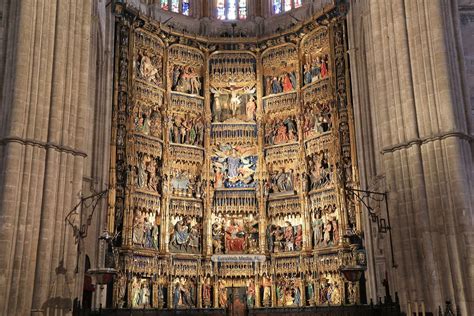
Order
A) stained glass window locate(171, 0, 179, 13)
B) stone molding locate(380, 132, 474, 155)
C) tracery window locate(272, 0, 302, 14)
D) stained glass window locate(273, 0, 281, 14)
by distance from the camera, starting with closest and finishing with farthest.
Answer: stone molding locate(380, 132, 474, 155) → tracery window locate(272, 0, 302, 14) → stained glass window locate(171, 0, 179, 13) → stained glass window locate(273, 0, 281, 14)

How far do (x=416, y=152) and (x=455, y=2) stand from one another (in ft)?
16.4

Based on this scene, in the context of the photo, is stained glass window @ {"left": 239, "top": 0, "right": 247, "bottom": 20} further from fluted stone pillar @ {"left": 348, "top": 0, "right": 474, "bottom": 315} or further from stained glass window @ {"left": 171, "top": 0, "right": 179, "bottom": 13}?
fluted stone pillar @ {"left": 348, "top": 0, "right": 474, "bottom": 315}

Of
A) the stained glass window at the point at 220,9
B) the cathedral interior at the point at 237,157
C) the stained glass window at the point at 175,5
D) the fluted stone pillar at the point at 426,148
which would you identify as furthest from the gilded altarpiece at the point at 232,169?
the fluted stone pillar at the point at 426,148

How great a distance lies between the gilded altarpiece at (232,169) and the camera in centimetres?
2455

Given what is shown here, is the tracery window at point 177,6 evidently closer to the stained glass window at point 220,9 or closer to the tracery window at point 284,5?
the stained glass window at point 220,9

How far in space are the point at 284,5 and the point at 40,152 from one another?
1756cm

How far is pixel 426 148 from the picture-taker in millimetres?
16922

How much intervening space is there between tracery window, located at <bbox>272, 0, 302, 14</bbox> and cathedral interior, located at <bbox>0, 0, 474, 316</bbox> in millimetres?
111

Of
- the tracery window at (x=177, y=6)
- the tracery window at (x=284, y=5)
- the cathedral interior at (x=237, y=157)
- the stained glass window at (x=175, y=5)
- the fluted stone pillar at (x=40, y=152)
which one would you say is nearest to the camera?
the fluted stone pillar at (x=40, y=152)

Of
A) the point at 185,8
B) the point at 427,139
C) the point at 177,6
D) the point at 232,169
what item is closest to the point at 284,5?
the point at 185,8

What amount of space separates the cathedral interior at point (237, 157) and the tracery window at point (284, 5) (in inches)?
4.4

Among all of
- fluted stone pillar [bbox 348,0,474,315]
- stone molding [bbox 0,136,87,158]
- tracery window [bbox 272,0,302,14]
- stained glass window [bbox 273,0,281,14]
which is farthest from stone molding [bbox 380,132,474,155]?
stained glass window [bbox 273,0,281,14]

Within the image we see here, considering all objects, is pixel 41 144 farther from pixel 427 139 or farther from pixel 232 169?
pixel 232 169

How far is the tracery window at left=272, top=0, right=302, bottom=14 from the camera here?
29.7 metres
